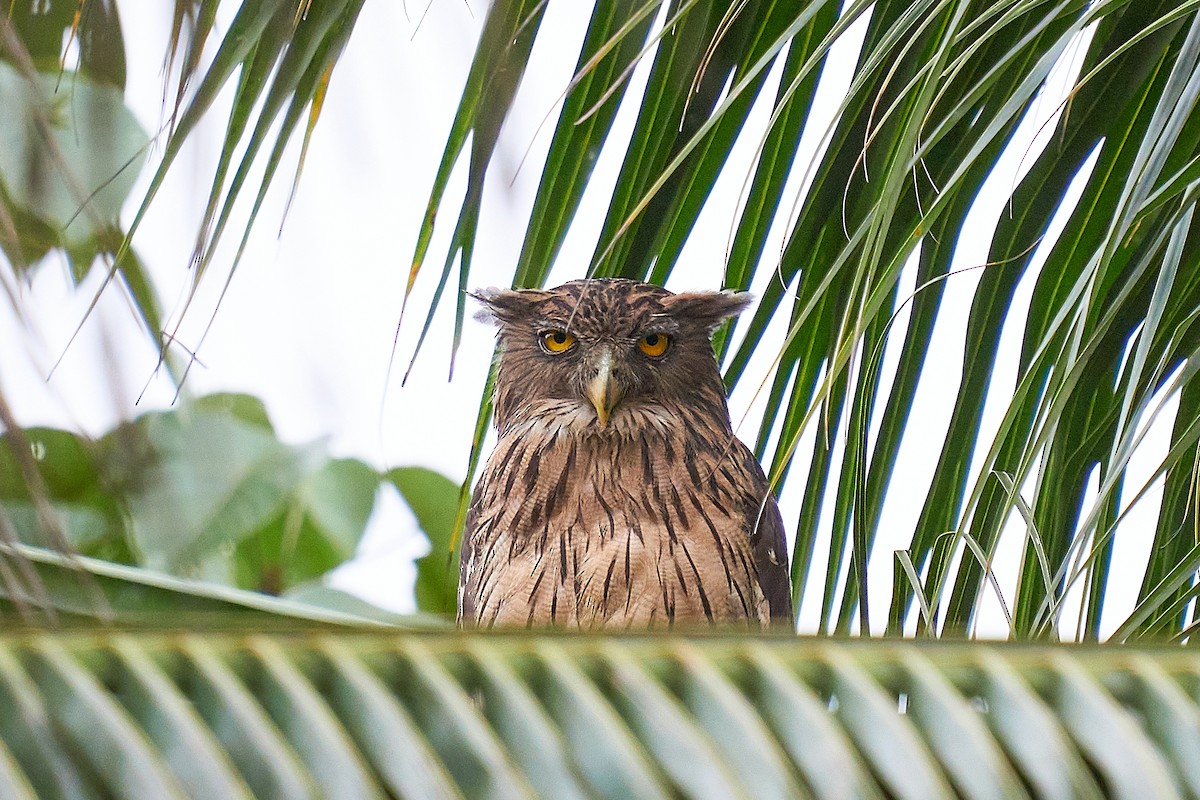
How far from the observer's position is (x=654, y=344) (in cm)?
262

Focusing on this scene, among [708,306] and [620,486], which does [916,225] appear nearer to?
[620,486]

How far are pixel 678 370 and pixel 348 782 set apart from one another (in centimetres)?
220

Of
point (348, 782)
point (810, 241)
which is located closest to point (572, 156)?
point (810, 241)

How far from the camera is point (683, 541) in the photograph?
7.66ft

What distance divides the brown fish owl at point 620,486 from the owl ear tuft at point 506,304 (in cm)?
2

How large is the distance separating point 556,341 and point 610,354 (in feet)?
0.56

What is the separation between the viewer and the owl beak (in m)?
2.45

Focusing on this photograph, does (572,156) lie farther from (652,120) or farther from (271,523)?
(271,523)

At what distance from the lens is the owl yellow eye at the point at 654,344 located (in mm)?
2592

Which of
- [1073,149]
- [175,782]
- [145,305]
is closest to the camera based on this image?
[175,782]

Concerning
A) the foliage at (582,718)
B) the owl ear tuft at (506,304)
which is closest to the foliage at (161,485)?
the foliage at (582,718)

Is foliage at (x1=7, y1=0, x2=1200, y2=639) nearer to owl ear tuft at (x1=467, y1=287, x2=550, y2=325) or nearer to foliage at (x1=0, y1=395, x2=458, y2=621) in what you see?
foliage at (x1=0, y1=395, x2=458, y2=621)

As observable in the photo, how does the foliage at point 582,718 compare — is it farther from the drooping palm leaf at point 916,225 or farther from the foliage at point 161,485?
the drooping palm leaf at point 916,225

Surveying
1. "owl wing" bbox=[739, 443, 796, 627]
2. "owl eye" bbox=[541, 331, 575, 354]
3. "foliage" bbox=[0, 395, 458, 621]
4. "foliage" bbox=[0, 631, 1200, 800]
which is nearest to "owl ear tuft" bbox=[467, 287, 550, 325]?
"owl eye" bbox=[541, 331, 575, 354]
